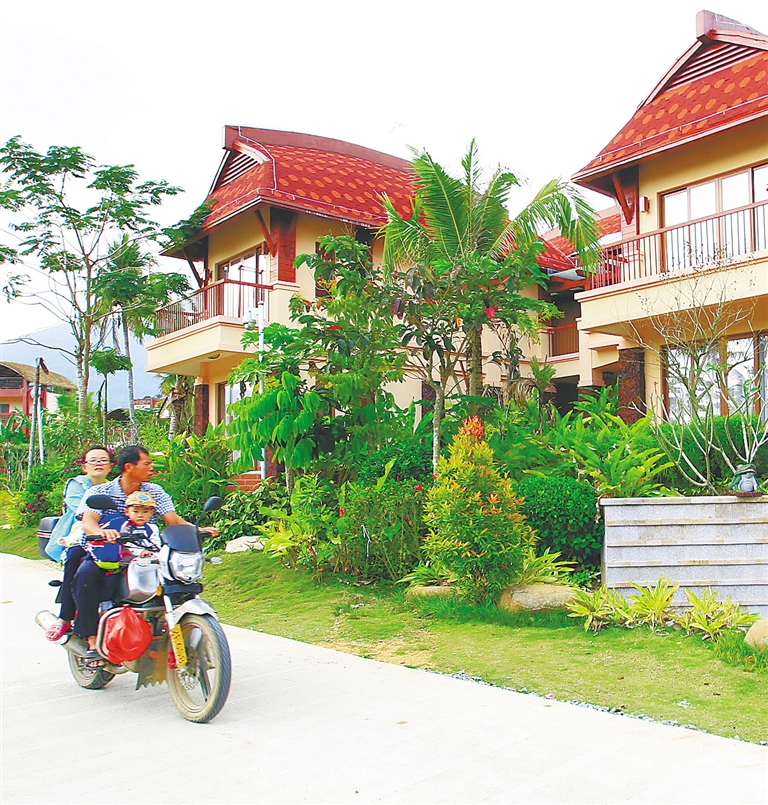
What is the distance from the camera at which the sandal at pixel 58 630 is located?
19.0 feet

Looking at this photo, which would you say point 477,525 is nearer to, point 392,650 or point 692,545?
point 392,650

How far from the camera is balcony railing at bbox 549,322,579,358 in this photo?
921 inches

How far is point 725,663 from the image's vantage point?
621 cm

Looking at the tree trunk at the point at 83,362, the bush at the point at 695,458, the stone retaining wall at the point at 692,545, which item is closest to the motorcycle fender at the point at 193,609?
the stone retaining wall at the point at 692,545

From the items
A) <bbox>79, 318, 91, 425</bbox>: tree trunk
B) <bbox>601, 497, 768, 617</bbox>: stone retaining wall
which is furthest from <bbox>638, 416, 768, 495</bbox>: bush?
<bbox>79, 318, 91, 425</bbox>: tree trunk

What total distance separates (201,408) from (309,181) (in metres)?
6.84

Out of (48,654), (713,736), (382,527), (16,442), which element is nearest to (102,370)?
(16,442)

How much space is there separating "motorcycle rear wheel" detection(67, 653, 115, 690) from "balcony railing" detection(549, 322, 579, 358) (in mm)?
18821

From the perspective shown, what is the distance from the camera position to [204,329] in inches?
776

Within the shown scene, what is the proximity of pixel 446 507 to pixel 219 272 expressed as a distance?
1571cm

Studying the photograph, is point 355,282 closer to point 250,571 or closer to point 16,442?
point 250,571

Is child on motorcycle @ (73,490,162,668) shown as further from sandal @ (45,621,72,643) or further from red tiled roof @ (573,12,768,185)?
red tiled roof @ (573,12,768,185)

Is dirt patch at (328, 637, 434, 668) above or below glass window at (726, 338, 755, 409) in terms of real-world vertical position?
below

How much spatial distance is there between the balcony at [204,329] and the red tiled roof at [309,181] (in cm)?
182
